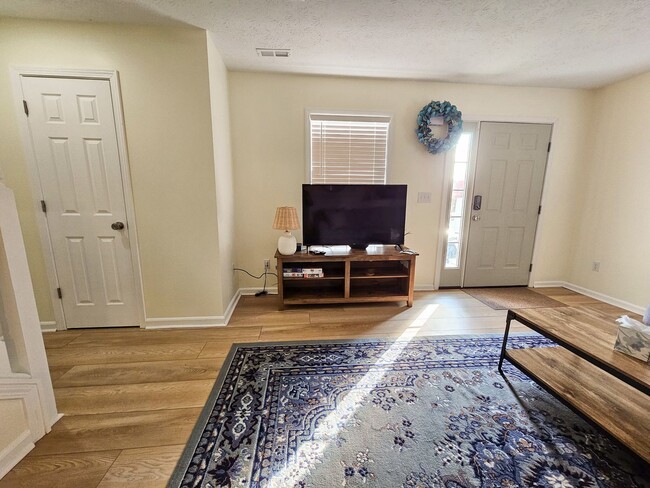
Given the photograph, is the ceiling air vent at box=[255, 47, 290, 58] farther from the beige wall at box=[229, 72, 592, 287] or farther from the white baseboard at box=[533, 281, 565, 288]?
the white baseboard at box=[533, 281, 565, 288]

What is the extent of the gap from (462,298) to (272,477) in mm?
2769

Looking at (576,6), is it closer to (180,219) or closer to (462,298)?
(462,298)

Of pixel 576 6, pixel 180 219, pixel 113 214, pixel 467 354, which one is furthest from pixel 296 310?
pixel 576 6

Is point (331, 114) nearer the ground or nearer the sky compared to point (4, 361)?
nearer the sky

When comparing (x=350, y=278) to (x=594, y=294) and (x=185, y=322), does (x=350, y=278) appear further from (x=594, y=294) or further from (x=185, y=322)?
(x=594, y=294)

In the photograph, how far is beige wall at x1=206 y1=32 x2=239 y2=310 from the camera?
2.32 meters

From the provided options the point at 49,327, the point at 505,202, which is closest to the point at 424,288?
the point at 505,202

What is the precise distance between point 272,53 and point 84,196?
207 cm

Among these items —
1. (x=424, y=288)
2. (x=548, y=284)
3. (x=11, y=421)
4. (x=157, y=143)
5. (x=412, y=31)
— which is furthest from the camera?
(x=548, y=284)

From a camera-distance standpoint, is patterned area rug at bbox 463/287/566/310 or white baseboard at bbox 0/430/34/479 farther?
patterned area rug at bbox 463/287/566/310

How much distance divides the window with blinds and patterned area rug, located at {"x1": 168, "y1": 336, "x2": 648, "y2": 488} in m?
2.02

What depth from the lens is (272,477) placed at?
1.17 meters

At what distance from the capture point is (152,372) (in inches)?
72.9

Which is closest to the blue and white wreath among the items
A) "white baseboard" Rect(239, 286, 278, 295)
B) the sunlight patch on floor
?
the sunlight patch on floor
